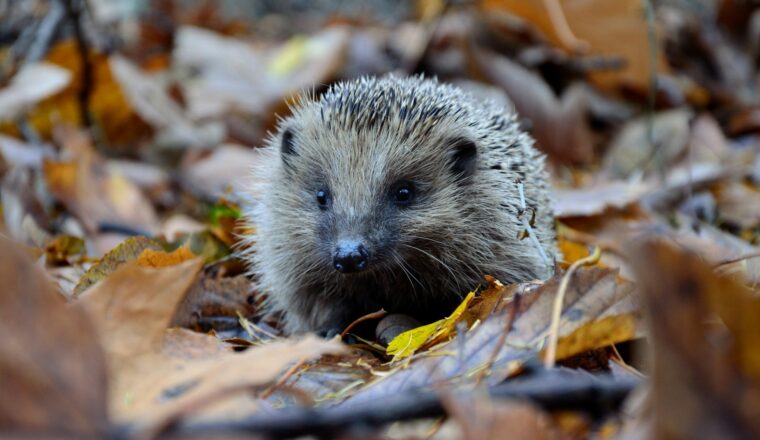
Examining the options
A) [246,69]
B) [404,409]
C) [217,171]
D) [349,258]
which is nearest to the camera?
[404,409]

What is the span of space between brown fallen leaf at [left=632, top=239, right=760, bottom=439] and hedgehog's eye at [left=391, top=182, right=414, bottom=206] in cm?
213

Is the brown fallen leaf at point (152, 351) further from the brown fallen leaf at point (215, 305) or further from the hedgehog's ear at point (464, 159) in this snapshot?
the hedgehog's ear at point (464, 159)

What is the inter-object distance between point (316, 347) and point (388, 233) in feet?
4.52

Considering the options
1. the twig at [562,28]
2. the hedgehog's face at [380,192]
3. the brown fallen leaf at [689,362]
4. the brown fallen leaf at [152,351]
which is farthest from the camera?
the twig at [562,28]

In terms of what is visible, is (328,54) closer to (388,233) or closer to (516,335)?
(388,233)

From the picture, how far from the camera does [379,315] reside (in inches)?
126

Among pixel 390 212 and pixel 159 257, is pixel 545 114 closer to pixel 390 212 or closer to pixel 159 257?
pixel 390 212

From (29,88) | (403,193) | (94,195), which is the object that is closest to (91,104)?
(29,88)

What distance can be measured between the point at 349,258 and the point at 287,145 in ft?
3.22

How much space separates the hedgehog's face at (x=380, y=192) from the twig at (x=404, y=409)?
1433 millimetres

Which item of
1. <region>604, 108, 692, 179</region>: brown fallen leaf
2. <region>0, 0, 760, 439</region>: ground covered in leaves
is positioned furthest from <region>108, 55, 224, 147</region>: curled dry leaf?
<region>604, 108, 692, 179</region>: brown fallen leaf

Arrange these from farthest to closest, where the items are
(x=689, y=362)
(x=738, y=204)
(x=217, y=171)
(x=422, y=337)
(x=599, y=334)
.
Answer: (x=217, y=171)
(x=738, y=204)
(x=422, y=337)
(x=599, y=334)
(x=689, y=362)

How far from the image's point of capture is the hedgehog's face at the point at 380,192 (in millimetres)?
3311

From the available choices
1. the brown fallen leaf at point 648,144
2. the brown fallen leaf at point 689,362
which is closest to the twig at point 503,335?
the brown fallen leaf at point 689,362
